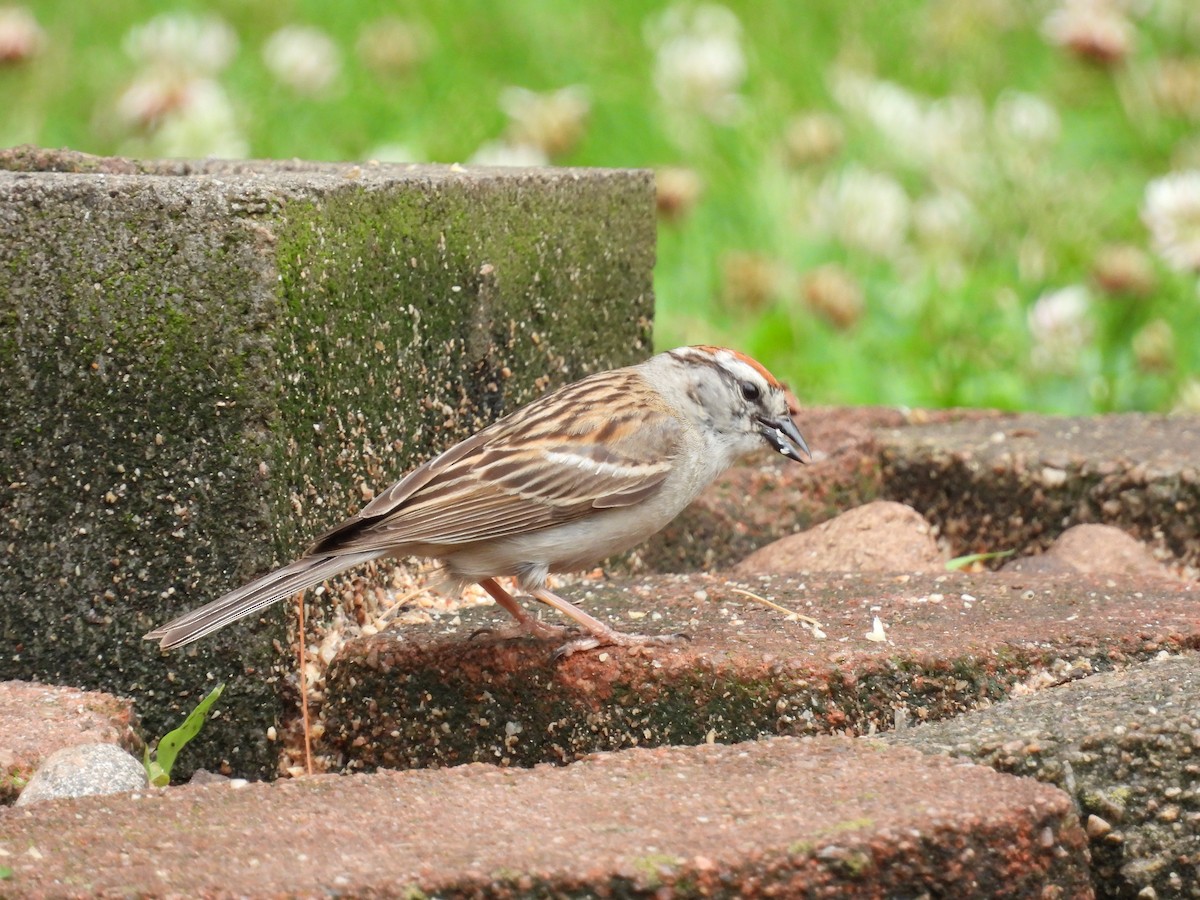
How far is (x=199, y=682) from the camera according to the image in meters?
3.37

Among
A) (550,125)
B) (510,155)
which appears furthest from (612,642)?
(550,125)

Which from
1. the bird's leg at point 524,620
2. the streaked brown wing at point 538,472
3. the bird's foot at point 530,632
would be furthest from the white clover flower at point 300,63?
the bird's foot at point 530,632

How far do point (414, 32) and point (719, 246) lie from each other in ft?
7.72

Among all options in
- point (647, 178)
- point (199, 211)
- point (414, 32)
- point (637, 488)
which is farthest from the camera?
point (414, 32)

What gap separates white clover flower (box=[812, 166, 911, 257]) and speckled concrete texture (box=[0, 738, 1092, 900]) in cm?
513

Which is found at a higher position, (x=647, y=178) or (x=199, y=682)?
(x=647, y=178)

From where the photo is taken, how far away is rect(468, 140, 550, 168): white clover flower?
24.0 feet

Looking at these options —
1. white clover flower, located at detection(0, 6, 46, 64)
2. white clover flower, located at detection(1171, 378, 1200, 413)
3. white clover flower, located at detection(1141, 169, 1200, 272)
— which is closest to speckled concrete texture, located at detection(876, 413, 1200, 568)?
white clover flower, located at detection(1171, 378, 1200, 413)

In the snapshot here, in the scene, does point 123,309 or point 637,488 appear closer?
point 123,309

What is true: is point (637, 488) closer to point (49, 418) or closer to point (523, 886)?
point (49, 418)

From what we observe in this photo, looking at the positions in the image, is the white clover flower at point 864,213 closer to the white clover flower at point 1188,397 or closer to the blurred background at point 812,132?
the blurred background at point 812,132

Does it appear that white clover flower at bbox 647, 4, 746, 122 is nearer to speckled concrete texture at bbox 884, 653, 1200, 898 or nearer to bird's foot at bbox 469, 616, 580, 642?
bird's foot at bbox 469, 616, 580, 642

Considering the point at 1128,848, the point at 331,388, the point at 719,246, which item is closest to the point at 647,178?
the point at 331,388

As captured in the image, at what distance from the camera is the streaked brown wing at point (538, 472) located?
352cm
